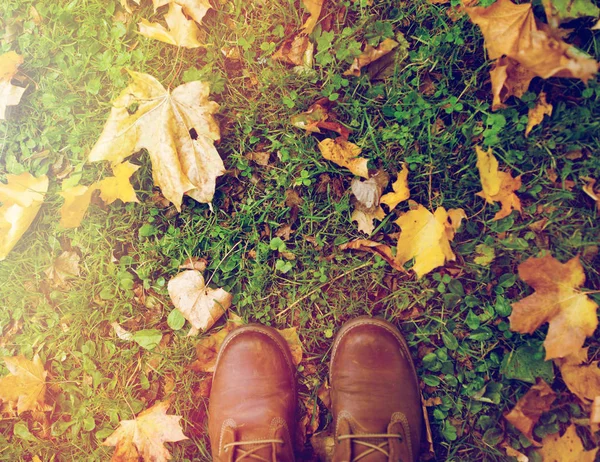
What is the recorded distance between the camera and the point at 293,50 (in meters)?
1.61

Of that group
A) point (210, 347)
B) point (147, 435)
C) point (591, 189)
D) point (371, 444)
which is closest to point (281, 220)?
point (210, 347)

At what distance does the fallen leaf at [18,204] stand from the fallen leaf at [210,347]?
0.91m

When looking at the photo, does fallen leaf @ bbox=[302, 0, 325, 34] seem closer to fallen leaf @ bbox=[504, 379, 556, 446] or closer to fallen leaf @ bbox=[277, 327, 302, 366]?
fallen leaf @ bbox=[277, 327, 302, 366]

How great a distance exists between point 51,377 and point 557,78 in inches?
92.7

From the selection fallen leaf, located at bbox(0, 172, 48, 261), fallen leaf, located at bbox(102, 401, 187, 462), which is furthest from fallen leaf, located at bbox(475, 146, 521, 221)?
fallen leaf, located at bbox(0, 172, 48, 261)

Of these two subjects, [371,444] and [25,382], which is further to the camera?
[25,382]

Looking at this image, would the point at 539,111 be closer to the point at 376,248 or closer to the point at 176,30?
the point at 376,248

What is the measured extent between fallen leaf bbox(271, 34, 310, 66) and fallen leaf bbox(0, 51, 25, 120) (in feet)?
3.75

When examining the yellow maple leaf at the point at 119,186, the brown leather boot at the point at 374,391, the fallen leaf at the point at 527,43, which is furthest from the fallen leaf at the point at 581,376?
the yellow maple leaf at the point at 119,186

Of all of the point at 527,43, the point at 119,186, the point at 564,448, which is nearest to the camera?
the point at 527,43

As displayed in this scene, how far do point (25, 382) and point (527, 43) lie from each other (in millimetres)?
2356

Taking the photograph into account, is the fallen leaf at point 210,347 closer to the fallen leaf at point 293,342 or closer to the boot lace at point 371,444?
the fallen leaf at point 293,342

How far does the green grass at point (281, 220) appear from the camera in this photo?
4.95 feet

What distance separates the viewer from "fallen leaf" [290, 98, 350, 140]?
156 cm
